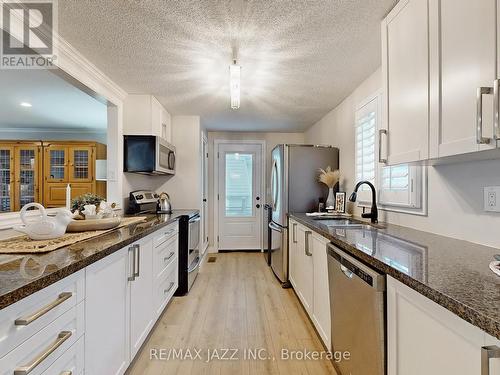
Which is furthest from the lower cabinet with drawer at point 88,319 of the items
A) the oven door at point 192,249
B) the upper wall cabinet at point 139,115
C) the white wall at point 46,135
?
the white wall at point 46,135

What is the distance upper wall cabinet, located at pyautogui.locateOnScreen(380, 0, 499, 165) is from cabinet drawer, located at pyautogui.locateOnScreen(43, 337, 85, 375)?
1710 millimetres

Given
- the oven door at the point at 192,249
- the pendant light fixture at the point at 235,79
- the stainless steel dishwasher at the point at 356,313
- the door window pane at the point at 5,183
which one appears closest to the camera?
the stainless steel dishwasher at the point at 356,313

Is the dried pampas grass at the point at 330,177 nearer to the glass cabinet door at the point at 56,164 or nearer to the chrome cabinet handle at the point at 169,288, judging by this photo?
the chrome cabinet handle at the point at 169,288

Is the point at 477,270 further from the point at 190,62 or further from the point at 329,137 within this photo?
the point at 329,137

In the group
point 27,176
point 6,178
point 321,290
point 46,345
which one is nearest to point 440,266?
point 321,290

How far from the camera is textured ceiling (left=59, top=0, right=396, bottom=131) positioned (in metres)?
1.61

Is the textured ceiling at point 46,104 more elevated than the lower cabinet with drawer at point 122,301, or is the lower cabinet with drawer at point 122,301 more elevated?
the textured ceiling at point 46,104

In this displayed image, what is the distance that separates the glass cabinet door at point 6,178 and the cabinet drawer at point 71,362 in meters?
5.23

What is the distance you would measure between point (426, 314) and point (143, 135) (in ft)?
9.76

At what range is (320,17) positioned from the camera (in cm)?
167

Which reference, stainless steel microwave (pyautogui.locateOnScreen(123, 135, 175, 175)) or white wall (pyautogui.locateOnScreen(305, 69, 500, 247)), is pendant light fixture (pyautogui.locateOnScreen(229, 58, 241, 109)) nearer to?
stainless steel microwave (pyautogui.locateOnScreen(123, 135, 175, 175))

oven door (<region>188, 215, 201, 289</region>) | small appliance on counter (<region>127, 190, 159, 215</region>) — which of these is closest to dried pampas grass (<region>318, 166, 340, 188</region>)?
oven door (<region>188, 215, 201, 289</region>)

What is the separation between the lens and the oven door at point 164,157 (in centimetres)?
306

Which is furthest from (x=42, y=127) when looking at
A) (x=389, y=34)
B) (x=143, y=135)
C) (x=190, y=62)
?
(x=389, y=34)
